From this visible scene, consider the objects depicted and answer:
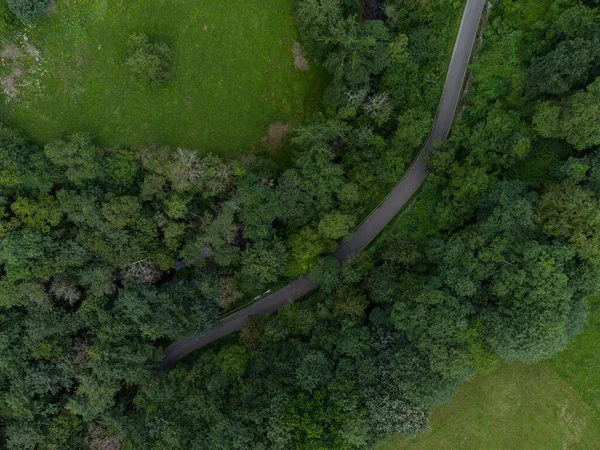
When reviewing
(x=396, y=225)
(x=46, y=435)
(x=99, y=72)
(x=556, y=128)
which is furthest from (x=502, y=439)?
(x=99, y=72)

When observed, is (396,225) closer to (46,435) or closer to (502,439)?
(502,439)

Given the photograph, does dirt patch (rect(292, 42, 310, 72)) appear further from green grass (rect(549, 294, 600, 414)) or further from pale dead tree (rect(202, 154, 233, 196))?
green grass (rect(549, 294, 600, 414))

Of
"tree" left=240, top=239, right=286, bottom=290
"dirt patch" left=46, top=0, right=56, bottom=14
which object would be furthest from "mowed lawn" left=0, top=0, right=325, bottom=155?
"tree" left=240, top=239, right=286, bottom=290

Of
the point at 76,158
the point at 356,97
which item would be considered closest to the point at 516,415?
the point at 356,97

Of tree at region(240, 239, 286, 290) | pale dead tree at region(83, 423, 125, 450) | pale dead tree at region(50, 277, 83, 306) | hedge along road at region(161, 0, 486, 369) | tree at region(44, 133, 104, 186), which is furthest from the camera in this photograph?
hedge along road at region(161, 0, 486, 369)

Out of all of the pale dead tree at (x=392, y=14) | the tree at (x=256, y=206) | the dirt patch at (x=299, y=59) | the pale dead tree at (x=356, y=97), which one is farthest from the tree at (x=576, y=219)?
the dirt patch at (x=299, y=59)

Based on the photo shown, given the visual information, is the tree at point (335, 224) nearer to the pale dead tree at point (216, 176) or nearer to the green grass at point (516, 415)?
the pale dead tree at point (216, 176)
